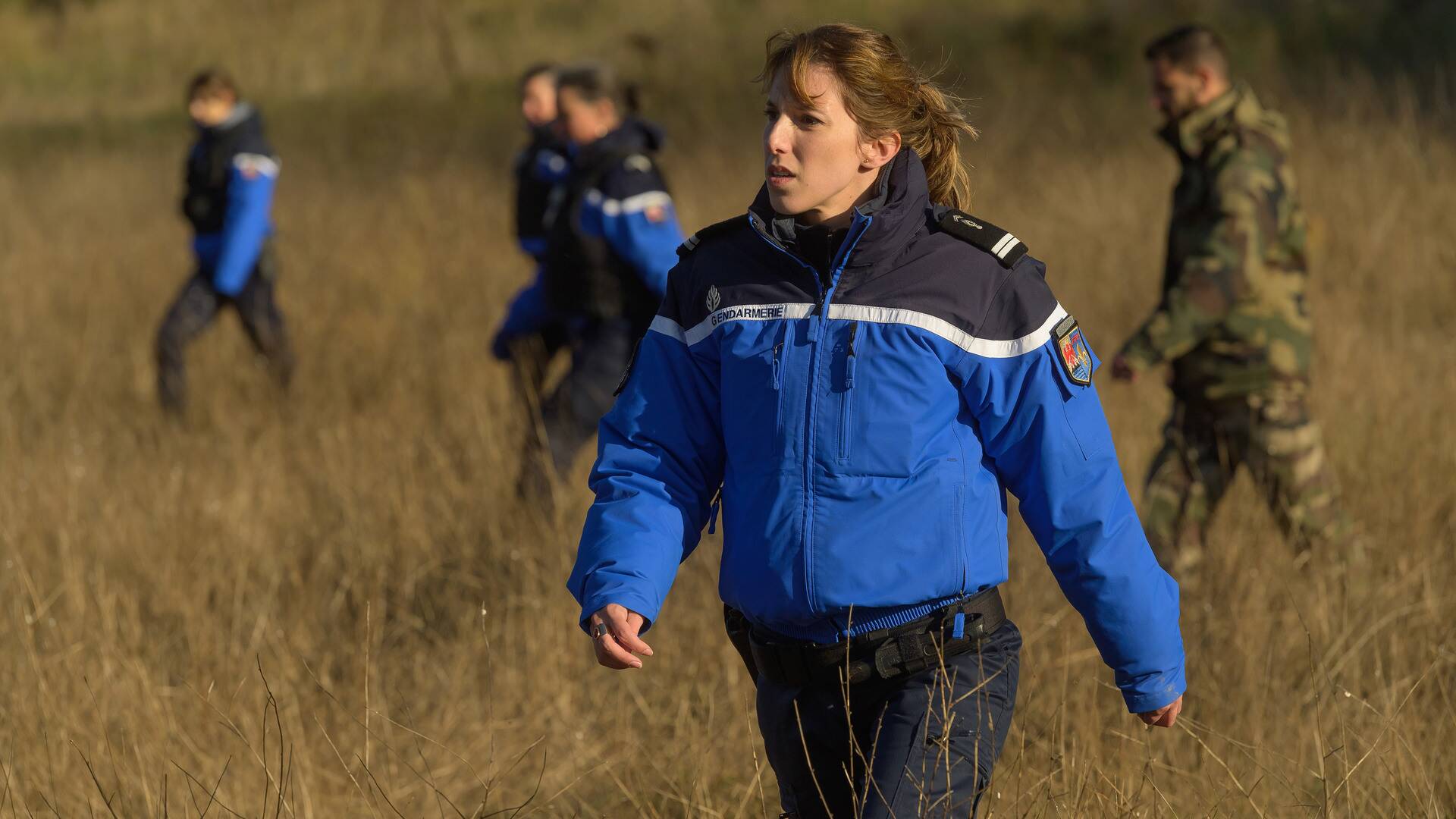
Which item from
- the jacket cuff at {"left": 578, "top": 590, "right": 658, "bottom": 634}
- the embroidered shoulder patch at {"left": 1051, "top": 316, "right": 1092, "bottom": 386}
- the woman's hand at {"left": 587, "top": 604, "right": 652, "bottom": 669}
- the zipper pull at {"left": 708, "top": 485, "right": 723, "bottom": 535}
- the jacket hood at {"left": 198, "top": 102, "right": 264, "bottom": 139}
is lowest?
the woman's hand at {"left": 587, "top": 604, "right": 652, "bottom": 669}

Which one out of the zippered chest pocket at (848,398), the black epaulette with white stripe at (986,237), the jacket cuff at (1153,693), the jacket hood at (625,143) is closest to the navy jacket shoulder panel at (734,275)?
the zippered chest pocket at (848,398)

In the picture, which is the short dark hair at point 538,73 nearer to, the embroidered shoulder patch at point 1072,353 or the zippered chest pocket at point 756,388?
the zippered chest pocket at point 756,388

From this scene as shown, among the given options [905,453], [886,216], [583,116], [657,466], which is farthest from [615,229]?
[905,453]

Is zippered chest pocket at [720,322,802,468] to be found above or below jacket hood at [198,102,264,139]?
below

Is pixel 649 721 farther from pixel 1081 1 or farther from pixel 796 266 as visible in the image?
pixel 1081 1

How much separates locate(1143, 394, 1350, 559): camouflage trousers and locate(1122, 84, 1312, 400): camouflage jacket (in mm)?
85

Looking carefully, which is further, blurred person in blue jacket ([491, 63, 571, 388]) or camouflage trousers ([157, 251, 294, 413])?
camouflage trousers ([157, 251, 294, 413])

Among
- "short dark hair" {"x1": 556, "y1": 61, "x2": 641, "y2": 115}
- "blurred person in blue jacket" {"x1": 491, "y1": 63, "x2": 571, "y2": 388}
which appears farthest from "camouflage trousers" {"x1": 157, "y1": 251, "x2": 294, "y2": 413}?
"short dark hair" {"x1": 556, "y1": 61, "x2": 641, "y2": 115}

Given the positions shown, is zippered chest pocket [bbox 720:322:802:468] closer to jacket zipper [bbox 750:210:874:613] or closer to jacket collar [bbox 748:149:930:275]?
jacket zipper [bbox 750:210:874:613]

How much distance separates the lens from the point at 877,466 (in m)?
2.04

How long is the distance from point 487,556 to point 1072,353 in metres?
3.00

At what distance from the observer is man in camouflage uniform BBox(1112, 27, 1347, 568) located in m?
4.34

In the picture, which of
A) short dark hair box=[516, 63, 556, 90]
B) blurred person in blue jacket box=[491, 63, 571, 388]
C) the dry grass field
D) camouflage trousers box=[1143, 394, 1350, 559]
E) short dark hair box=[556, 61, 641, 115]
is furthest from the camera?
short dark hair box=[516, 63, 556, 90]

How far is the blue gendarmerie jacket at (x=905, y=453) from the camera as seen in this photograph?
2.04m
